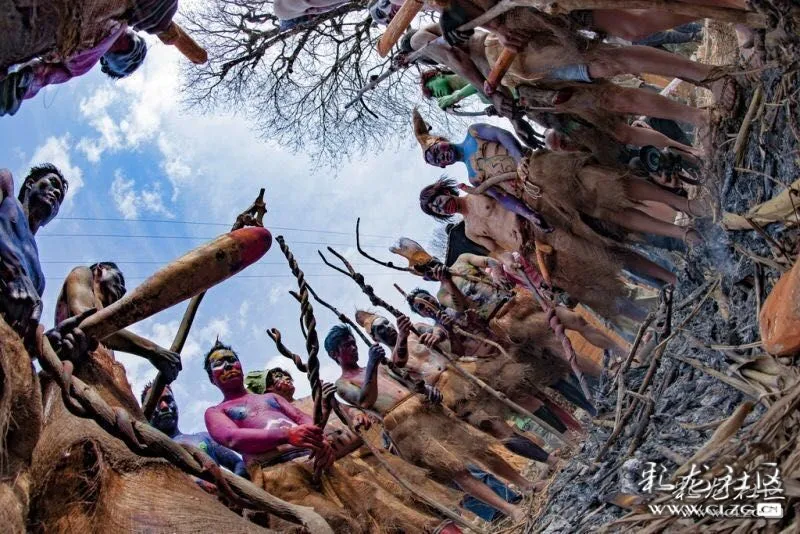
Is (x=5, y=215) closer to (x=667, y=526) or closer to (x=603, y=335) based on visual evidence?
(x=667, y=526)

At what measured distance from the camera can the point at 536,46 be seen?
149 inches

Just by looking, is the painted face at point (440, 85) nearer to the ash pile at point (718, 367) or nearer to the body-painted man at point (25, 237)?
the ash pile at point (718, 367)

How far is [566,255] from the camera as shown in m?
4.46

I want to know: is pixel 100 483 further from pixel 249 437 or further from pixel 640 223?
pixel 640 223

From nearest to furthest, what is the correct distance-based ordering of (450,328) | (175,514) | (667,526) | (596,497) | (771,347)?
1. (667,526)
2. (771,347)
3. (175,514)
4. (596,497)
5. (450,328)

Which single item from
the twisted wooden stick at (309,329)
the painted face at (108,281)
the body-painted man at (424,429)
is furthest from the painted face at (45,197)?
the body-painted man at (424,429)

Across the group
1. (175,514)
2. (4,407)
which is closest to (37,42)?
(4,407)

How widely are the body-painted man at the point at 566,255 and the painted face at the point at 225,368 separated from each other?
1.86 m

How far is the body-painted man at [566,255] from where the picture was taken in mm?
4391

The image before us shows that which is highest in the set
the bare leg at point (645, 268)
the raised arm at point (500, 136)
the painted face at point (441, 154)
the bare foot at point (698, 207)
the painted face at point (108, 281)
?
the painted face at point (441, 154)

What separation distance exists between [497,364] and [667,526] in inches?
149

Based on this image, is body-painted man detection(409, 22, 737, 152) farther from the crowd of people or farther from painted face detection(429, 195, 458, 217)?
painted face detection(429, 195, 458, 217)

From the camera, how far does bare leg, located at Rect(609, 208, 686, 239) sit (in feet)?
13.2

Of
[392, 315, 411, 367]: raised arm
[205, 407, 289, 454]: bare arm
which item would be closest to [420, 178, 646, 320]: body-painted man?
[392, 315, 411, 367]: raised arm
